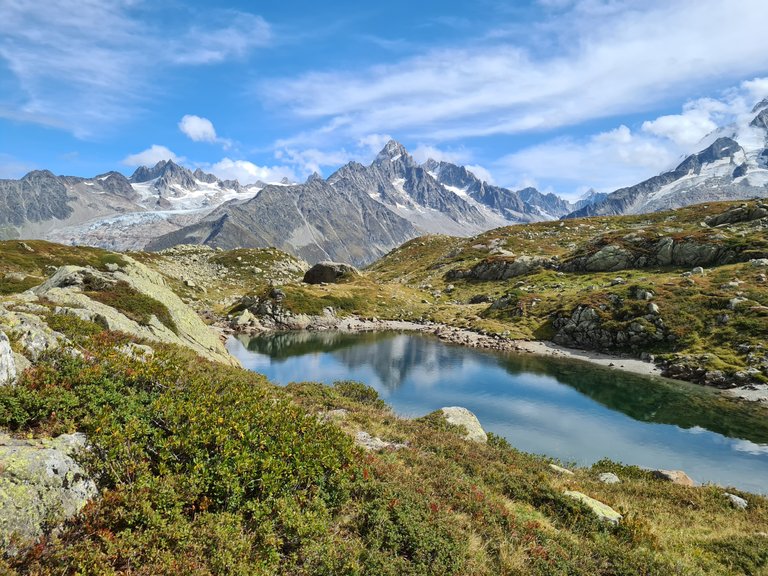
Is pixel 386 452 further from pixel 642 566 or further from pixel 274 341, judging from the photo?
pixel 274 341

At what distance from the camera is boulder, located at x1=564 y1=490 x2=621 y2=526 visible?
13.9 metres

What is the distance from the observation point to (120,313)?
25.7 m

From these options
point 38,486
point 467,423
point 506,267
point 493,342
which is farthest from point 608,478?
point 506,267

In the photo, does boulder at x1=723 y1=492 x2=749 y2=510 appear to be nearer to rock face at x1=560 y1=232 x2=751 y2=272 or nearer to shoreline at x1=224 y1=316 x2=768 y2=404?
shoreline at x1=224 y1=316 x2=768 y2=404

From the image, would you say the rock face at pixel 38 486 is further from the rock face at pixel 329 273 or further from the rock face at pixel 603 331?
the rock face at pixel 329 273

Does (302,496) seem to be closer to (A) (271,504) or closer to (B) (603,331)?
(A) (271,504)

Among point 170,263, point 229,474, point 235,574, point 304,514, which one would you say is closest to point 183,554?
point 235,574

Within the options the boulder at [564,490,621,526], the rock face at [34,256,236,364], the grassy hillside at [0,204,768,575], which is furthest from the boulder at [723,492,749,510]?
the rock face at [34,256,236,364]

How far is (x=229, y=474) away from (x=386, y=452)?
7822 millimetres

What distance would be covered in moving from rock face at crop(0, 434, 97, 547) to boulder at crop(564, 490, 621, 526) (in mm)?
15172

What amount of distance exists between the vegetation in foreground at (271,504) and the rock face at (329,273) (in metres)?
108

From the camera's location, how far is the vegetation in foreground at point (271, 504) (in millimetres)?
7688

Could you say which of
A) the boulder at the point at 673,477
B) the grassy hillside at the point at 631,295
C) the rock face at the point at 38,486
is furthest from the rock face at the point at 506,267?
the rock face at the point at 38,486

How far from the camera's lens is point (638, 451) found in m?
34.1
